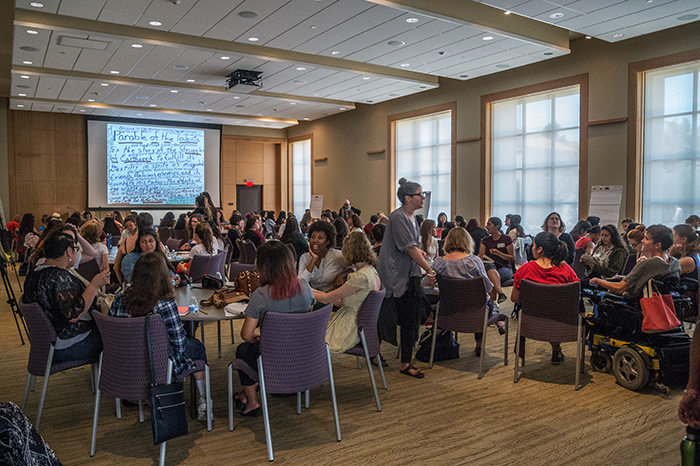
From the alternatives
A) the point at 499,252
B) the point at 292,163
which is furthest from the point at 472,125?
the point at 292,163

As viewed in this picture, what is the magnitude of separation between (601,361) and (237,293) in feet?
10.7

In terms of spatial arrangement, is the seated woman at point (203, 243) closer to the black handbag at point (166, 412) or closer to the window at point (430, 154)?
the black handbag at point (166, 412)

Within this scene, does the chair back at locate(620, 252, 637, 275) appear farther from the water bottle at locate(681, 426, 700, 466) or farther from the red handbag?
the water bottle at locate(681, 426, 700, 466)

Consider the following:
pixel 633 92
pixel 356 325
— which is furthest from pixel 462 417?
pixel 633 92

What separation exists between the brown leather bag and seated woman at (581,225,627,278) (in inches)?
154

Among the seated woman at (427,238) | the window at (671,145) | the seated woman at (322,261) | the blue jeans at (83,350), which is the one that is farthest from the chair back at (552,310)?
the window at (671,145)

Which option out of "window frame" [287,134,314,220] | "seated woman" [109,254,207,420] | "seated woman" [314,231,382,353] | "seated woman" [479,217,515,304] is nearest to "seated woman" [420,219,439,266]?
"seated woman" [479,217,515,304]

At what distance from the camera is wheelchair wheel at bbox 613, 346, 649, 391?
423 cm

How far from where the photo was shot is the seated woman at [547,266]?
4590 mm

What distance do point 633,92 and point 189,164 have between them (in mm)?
14598

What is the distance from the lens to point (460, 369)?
4926mm

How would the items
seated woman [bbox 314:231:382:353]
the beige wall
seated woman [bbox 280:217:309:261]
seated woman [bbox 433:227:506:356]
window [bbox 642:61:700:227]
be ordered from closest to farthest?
seated woman [bbox 314:231:382:353], seated woman [bbox 433:227:506:356], seated woman [bbox 280:217:309:261], window [bbox 642:61:700:227], the beige wall

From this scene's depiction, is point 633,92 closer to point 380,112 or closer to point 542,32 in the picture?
point 542,32

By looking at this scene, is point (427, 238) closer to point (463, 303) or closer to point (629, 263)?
point (463, 303)
